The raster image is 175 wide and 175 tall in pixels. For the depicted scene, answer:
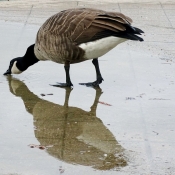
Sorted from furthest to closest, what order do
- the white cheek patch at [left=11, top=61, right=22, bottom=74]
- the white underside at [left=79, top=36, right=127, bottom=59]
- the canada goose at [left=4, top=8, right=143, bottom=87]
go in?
1. the white cheek patch at [left=11, top=61, right=22, bottom=74]
2. the white underside at [left=79, top=36, right=127, bottom=59]
3. the canada goose at [left=4, top=8, right=143, bottom=87]

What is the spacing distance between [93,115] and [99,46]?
105 centimetres

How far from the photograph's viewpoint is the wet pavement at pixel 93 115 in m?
5.23

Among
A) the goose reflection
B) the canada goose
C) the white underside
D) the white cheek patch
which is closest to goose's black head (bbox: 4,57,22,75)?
the white cheek patch

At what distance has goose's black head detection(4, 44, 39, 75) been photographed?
823 cm

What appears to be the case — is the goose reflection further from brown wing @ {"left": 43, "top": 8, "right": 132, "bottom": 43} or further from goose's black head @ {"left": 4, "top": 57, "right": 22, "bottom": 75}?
goose's black head @ {"left": 4, "top": 57, "right": 22, "bottom": 75}

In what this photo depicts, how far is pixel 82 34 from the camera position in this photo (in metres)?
7.32

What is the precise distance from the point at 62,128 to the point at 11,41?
4.19 m

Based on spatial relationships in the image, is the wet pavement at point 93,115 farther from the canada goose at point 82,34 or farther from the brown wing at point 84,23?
the brown wing at point 84,23

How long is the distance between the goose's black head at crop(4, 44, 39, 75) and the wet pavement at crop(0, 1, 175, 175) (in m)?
0.11

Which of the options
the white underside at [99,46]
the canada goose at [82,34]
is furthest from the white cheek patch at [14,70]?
the white underside at [99,46]

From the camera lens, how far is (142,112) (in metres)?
6.70

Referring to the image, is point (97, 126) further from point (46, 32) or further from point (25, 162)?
Result: point (46, 32)

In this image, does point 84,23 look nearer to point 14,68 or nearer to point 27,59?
point 27,59

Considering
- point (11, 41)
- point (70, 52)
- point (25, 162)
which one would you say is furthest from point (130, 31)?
point (11, 41)
